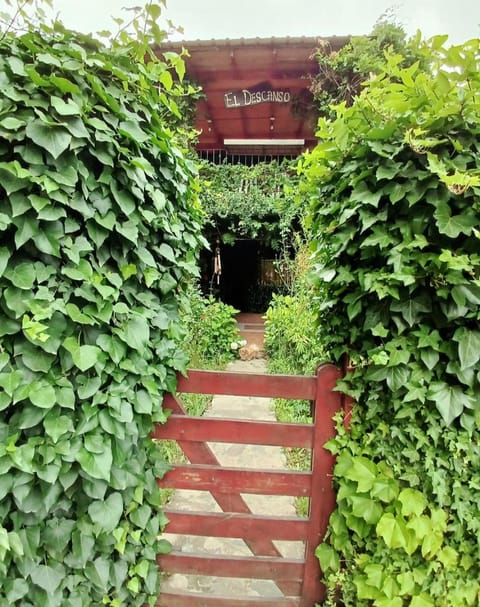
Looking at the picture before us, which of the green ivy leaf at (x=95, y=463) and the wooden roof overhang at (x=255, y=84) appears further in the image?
the wooden roof overhang at (x=255, y=84)

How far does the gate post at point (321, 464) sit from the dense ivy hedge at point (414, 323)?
0.32ft

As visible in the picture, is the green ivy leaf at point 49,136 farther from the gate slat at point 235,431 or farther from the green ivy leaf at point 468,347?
the green ivy leaf at point 468,347

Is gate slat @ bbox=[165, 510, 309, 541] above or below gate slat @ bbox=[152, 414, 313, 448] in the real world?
below

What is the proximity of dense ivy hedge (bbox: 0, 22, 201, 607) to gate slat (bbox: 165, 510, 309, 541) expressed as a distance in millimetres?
228

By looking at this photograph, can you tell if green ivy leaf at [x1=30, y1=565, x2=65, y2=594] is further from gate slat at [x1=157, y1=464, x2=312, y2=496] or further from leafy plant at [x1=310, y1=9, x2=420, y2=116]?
leafy plant at [x1=310, y1=9, x2=420, y2=116]

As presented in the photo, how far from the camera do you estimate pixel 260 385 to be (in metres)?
1.33

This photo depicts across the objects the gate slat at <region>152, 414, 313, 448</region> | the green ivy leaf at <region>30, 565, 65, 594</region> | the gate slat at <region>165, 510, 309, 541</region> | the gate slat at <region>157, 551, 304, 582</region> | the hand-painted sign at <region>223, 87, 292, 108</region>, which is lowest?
the gate slat at <region>157, 551, 304, 582</region>

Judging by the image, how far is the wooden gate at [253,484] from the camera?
1323 mm

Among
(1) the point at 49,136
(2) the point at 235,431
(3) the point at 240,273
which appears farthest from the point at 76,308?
(3) the point at 240,273

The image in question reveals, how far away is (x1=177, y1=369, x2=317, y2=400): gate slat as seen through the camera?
51.9 inches

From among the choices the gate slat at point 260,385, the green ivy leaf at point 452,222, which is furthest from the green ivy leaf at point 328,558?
the green ivy leaf at point 452,222

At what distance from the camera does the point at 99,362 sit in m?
1.01

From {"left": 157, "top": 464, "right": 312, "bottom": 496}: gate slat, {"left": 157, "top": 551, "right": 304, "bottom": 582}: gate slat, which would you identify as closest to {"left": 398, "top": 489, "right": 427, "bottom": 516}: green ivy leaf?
{"left": 157, "top": 464, "right": 312, "bottom": 496}: gate slat

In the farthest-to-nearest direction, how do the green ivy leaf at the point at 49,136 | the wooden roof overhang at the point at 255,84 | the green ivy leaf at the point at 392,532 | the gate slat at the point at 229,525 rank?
the wooden roof overhang at the point at 255,84 → the gate slat at the point at 229,525 → the green ivy leaf at the point at 392,532 → the green ivy leaf at the point at 49,136
